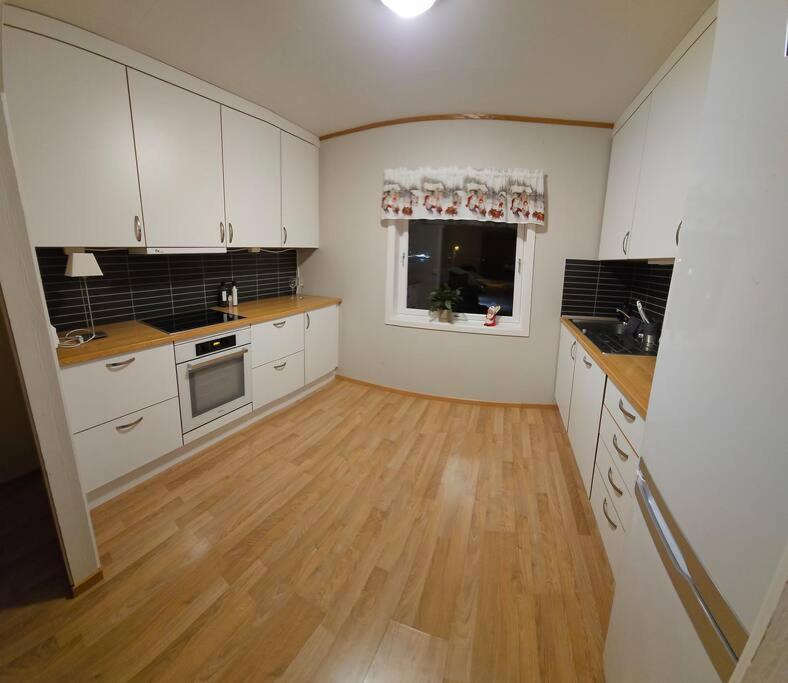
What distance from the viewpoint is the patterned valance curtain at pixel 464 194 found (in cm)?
273

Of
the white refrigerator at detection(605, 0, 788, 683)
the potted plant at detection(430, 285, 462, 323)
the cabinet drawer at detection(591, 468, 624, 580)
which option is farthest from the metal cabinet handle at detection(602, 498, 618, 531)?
the potted plant at detection(430, 285, 462, 323)

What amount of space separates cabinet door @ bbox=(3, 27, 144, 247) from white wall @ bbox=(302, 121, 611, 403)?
5.58 feet

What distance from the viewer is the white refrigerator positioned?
0.48 metres

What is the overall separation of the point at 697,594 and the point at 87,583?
6.48 ft

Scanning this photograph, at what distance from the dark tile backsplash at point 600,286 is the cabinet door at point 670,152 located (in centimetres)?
80

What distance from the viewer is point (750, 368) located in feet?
1.73

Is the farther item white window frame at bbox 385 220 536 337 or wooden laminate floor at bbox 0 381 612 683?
white window frame at bbox 385 220 536 337

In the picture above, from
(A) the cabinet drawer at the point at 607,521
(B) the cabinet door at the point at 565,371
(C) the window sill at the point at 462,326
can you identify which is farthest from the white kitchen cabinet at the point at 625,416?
(C) the window sill at the point at 462,326

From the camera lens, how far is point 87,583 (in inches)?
53.9

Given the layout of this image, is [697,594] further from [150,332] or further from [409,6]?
[150,332]

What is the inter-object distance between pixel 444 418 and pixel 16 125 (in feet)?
9.73

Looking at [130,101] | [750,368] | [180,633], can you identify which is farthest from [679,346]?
[130,101]

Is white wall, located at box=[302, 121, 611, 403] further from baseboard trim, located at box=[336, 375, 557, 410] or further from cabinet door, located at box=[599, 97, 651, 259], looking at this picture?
cabinet door, located at box=[599, 97, 651, 259]

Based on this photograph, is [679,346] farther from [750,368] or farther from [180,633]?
[180,633]
